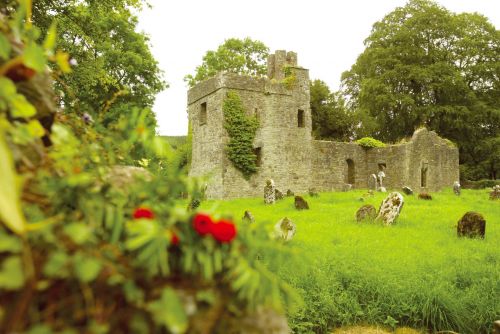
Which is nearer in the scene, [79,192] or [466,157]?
[79,192]

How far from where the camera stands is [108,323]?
3.60 ft

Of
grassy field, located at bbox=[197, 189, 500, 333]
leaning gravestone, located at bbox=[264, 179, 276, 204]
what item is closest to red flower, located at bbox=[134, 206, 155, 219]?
grassy field, located at bbox=[197, 189, 500, 333]

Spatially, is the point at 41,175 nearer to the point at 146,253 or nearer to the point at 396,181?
the point at 146,253

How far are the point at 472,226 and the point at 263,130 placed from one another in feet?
51.9

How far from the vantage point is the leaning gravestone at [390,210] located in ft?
35.6

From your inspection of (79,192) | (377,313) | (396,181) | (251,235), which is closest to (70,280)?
(79,192)

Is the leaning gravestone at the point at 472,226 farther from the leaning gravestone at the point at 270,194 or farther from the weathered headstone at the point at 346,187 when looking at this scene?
the weathered headstone at the point at 346,187

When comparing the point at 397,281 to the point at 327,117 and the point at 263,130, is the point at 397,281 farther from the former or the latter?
the point at 327,117

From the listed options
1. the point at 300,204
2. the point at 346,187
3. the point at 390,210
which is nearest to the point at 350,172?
the point at 346,187

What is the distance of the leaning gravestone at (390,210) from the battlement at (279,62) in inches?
629

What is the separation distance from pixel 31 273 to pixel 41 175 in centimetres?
42

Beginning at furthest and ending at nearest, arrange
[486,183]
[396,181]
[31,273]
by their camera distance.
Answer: [486,183] → [396,181] → [31,273]

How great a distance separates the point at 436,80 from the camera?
3559 centimetres

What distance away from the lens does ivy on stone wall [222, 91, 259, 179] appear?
917 inches
